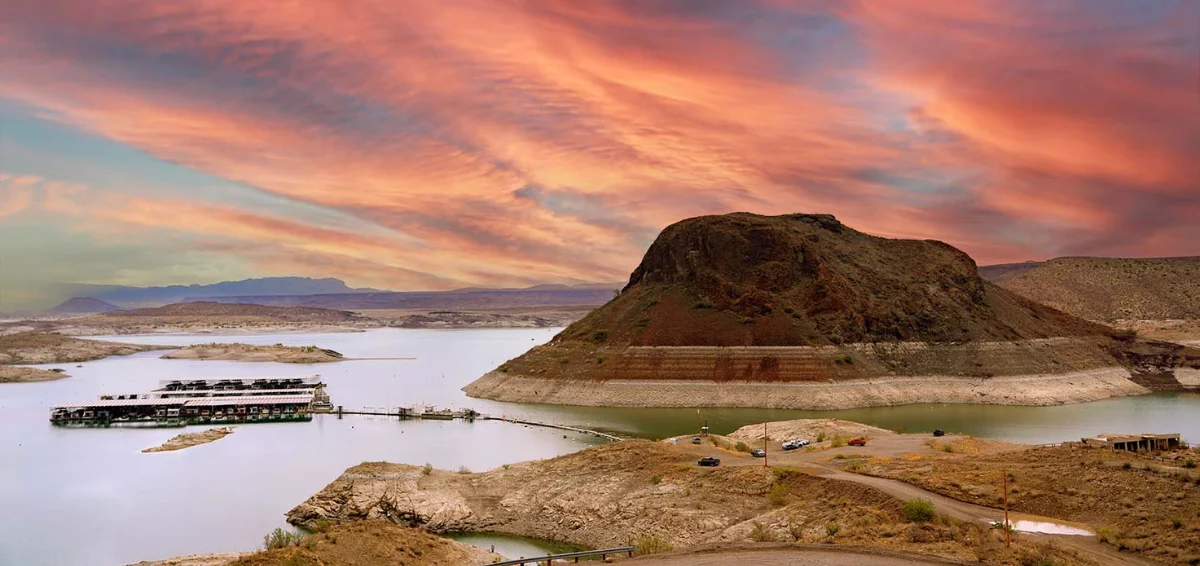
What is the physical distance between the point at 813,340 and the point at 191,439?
7325cm

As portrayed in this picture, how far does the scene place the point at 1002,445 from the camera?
50.7 metres

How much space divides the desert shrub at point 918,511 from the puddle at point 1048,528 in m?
2.91

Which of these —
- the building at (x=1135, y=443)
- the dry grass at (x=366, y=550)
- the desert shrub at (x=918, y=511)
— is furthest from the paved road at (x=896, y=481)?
the dry grass at (x=366, y=550)

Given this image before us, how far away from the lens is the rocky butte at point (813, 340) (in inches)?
3893

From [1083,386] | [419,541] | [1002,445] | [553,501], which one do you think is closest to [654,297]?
[1083,386]

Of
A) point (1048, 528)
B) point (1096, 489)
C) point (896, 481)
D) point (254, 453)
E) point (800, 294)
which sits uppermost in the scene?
point (800, 294)

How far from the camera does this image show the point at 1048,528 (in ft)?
96.2

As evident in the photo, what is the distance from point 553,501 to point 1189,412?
81791 millimetres

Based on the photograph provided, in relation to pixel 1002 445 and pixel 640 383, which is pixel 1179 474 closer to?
pixel 1002 445

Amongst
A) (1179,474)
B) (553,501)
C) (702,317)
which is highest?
(702,317)

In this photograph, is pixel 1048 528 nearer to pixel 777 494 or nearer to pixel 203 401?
pixel 777 494

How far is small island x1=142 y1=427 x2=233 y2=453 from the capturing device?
74.7 m

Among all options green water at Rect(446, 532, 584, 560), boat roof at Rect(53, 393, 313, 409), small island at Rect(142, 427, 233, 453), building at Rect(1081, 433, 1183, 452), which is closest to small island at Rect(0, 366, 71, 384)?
boat roof at Rect(53, 393, 313, 409)

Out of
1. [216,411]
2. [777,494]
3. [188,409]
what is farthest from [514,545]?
[188,409]
